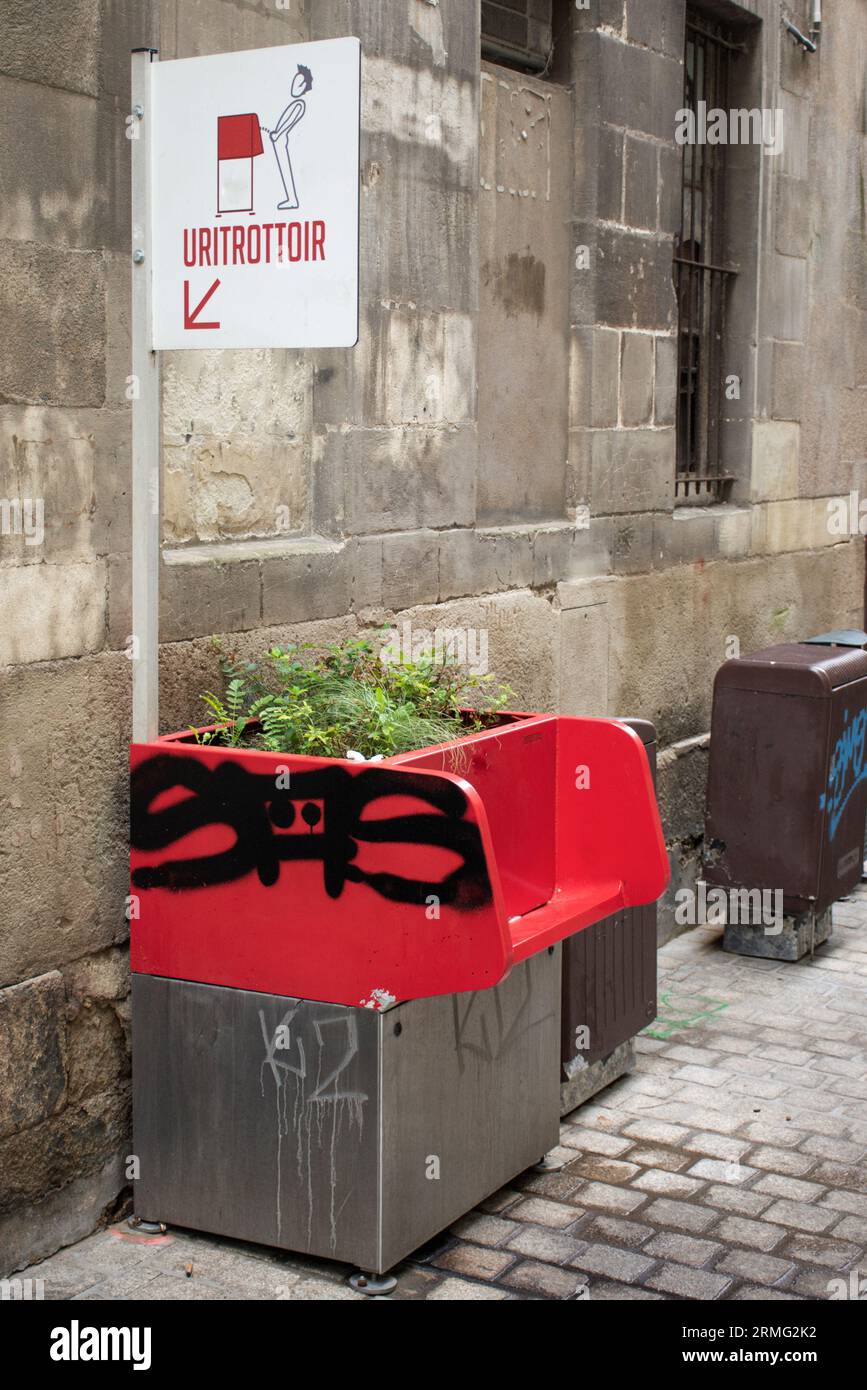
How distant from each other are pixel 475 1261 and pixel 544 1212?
Answer: 0.37 metres

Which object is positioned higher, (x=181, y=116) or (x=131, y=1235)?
(x=181, y=116)

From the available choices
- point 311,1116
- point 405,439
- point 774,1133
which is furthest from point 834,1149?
point 405,439

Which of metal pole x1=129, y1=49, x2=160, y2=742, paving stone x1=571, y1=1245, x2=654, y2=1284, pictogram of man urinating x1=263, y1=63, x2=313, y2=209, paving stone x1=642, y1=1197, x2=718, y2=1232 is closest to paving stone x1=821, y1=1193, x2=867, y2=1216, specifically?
paving stone x1=642, y1=1197, x2=718, y2=1232

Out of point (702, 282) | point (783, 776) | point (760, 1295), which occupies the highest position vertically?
point (702, 282)

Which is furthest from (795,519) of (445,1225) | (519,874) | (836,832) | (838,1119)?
(445,1225)

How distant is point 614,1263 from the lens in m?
4.25

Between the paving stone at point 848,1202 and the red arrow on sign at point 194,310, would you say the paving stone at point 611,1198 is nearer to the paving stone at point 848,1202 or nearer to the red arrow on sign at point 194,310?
the paving stone at point 848,1202

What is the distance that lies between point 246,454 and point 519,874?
1437 mm

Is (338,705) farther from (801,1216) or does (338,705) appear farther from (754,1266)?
(801,1216)

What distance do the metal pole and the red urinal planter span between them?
0.55 feet

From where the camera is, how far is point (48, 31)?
3.90 metres

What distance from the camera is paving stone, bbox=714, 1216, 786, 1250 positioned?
440 cm

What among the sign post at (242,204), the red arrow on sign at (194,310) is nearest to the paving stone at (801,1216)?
the sign post at (242,204)

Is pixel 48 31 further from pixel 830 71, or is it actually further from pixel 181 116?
pixel 830 71
